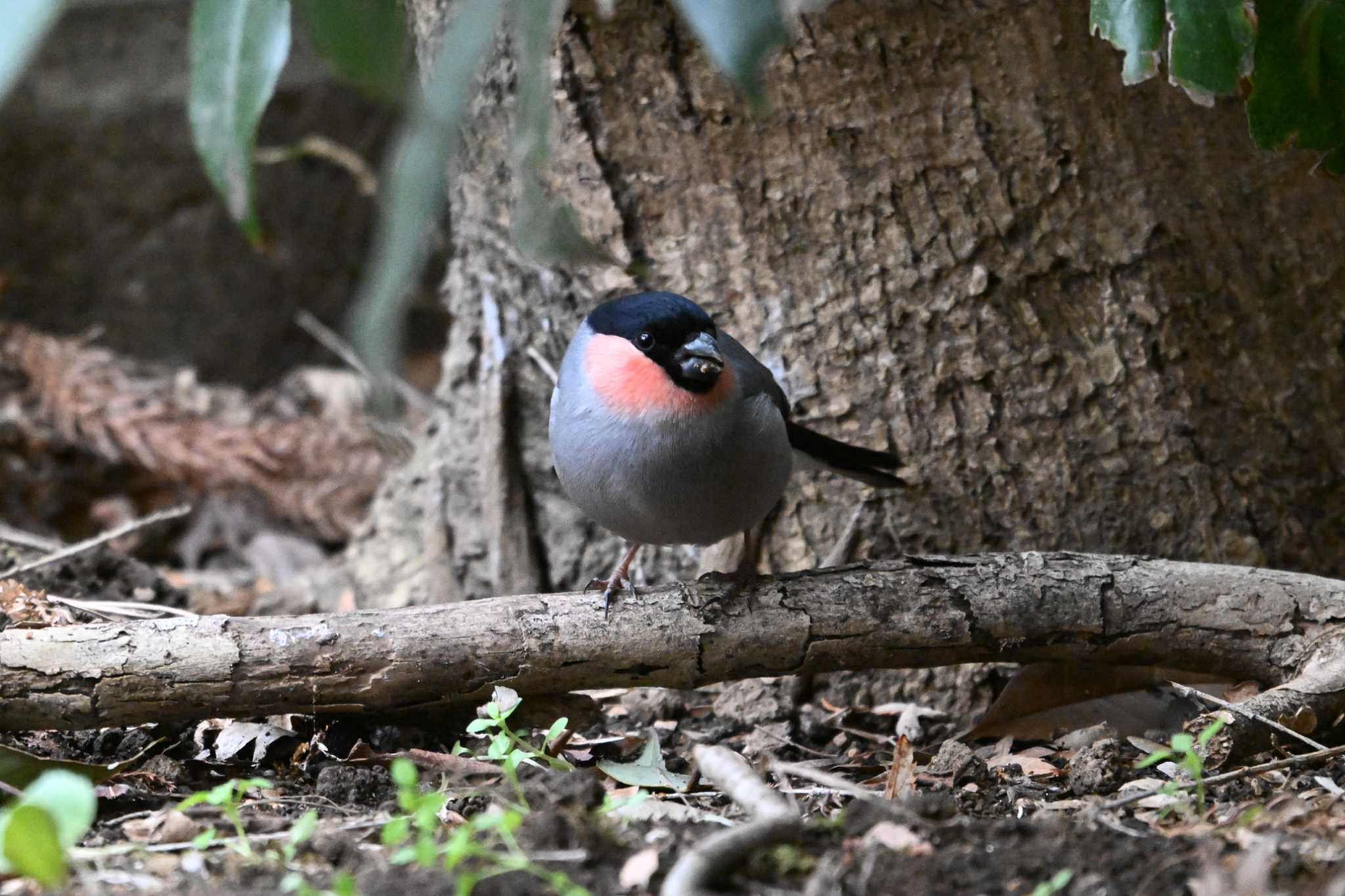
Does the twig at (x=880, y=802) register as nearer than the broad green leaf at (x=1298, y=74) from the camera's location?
Yes

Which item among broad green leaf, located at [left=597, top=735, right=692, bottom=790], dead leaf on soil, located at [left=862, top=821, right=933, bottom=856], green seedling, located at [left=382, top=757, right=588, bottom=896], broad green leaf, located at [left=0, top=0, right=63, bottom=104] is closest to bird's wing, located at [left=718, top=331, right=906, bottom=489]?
broad green leaf, located at [left=597, top=735, right=692, bottom=790]

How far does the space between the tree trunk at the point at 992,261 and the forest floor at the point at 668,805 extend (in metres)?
0.57

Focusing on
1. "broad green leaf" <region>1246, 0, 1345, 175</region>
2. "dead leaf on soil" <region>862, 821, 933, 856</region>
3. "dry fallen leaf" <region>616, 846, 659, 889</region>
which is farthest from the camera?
"broad green leaf" <region>1246, 0, 1345, 175</region>

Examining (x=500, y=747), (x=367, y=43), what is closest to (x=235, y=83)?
(x=367, y=43)

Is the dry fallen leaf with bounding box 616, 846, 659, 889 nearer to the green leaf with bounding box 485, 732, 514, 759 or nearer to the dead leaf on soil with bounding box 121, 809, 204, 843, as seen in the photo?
the green leaf with bounding box 485, 732, 514, 759

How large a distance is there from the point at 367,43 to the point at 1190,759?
1.78 meters

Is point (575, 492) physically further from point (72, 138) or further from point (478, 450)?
point (72, 138)

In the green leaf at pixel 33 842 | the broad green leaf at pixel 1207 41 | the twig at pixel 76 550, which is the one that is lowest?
the twig at pixel 76 550

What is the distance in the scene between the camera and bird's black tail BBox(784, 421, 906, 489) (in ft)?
10.6

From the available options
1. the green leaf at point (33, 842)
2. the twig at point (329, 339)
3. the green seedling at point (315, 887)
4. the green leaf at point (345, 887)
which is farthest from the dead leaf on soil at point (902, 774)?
the twig at point (329, 339)

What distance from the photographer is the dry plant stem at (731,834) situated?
5.76ft


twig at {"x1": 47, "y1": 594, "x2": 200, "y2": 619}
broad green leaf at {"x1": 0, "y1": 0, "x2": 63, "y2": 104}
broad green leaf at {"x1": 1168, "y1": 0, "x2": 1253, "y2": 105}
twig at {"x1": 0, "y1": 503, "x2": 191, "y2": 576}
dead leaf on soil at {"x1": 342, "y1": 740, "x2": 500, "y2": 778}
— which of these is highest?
broad green leaf at {"x1": 1168, "y1": 0, "x2": 1253, "y2": 105}

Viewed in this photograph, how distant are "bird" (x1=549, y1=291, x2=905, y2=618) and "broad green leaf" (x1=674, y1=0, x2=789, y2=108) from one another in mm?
1578

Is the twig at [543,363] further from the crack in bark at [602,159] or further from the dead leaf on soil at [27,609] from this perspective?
the dead leaf on soil at [27,609]
